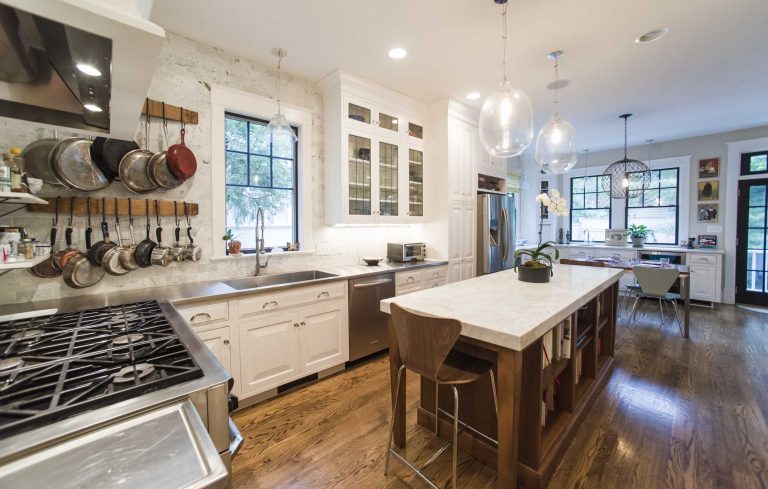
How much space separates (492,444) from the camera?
177 cm

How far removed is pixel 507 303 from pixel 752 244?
6003 millimetres

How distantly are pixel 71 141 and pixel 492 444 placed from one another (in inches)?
118

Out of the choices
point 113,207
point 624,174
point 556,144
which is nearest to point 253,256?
point 113,207

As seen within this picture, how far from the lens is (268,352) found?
240cm

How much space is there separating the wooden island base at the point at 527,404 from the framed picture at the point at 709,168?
4975mm

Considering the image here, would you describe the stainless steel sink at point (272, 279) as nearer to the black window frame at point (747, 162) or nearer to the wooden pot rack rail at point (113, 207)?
the wooden pot rack rail at point (113, 207)

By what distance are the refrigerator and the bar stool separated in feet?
8.98

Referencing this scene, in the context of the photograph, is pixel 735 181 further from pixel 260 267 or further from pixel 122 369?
pixel 122 369

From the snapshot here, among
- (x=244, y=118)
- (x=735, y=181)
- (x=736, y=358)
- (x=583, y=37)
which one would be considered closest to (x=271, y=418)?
(x=244, y=118)

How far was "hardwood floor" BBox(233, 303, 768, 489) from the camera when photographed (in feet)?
5.57

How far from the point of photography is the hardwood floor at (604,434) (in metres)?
1.70

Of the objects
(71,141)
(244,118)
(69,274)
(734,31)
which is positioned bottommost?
(69,274)

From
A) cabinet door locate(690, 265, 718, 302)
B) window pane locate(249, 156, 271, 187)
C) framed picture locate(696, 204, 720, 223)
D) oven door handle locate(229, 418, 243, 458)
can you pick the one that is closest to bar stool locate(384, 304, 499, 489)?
oven door handle locate(229, 418, 243, 458)

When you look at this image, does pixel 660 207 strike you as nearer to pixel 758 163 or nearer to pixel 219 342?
pixel 758 163
